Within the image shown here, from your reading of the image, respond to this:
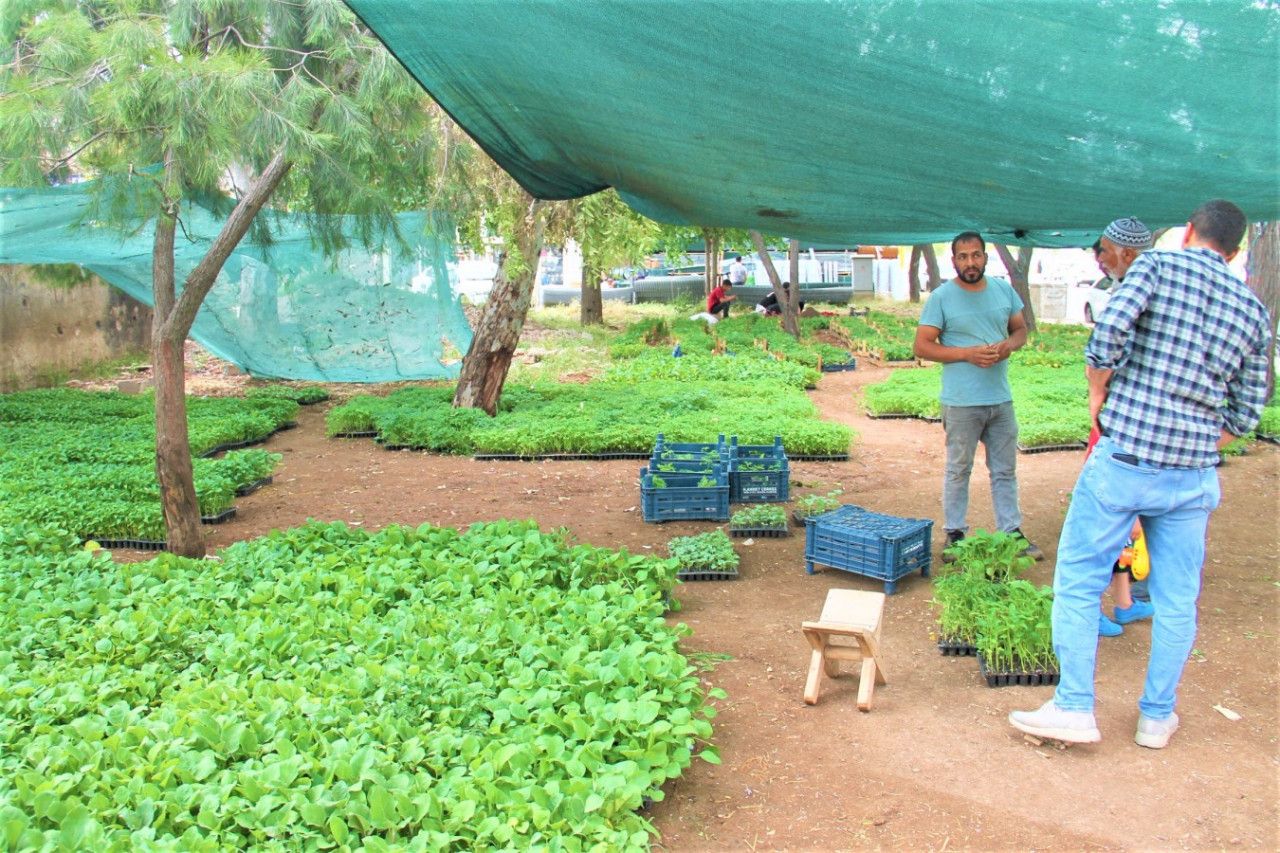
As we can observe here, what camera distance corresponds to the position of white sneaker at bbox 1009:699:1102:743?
374 cm

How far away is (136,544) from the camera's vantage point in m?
7.08

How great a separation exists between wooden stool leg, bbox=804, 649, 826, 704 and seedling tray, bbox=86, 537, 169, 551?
4.75m

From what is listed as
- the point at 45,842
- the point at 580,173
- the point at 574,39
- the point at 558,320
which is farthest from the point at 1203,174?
the point at 558,320

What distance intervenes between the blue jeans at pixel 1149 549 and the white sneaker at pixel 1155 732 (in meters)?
0.02

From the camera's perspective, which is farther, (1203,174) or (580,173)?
(580,173)

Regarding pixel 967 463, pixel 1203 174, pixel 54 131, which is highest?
pixel 54 131

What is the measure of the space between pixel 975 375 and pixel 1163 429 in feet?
7.72

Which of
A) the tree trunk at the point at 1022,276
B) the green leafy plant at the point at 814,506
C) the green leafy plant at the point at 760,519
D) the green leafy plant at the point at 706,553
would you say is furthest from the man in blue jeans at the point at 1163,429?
the tree trunk at the point at 1022,276

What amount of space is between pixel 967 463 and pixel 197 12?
16.9ft

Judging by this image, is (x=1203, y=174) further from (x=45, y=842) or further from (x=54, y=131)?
(x=54, y=131)

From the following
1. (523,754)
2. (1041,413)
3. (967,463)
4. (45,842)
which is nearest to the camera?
(45,842)

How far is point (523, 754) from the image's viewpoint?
11.1 ft

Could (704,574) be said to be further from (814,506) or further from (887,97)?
(887,97)

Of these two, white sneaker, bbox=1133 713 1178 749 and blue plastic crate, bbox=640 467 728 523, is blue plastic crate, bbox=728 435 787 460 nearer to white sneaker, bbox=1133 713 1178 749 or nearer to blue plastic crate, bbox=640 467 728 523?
blue plastic crate, bbox=640 467 728 523
